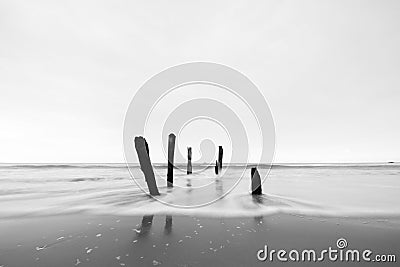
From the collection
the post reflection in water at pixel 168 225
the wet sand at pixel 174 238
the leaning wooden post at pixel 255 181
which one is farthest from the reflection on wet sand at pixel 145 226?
the leaning wooden post at pixel 255 181

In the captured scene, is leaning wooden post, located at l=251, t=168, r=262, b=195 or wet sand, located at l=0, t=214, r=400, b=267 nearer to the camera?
wet sand, located at l=0, t=214, r=400, b=267

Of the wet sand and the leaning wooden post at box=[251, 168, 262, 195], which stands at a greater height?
the leaning wooden post at box=[251, 168, 262, 195]

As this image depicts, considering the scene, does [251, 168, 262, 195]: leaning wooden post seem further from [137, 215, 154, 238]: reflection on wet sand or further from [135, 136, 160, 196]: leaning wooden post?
[137, 215, 154, 238]: reflection on wet sand

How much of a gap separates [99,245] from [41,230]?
6.94ft

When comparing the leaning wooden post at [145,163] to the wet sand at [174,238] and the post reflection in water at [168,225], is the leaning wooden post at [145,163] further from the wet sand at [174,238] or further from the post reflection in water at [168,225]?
the post reflection in water at [168,225]

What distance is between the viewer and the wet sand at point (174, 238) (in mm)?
3607

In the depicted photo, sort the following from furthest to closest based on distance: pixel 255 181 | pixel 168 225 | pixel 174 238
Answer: pixel 255 181, pixel 168 225, pixel 174 238

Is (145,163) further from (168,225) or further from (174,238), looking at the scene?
(174,238)

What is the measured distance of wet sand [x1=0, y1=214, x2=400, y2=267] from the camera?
3.61 metres

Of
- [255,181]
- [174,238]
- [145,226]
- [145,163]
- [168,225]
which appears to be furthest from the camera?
[255,181]

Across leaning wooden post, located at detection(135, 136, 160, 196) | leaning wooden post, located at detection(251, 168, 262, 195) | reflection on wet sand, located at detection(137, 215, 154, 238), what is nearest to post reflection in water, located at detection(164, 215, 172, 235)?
reflection on wet sand, located at detection(137, 215, 154, 238)

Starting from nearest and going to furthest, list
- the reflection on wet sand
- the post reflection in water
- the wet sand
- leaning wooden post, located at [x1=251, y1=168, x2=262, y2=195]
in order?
1. the wet sand
2. the reflection on wet sand
3. the post reflection in water
4. leaning wooden post, located at [x1=251, y1=168, x2=262, y2=195]

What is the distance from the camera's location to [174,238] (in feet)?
14.9

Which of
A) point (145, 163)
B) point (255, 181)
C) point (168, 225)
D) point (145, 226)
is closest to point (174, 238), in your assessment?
point (168, 225)
